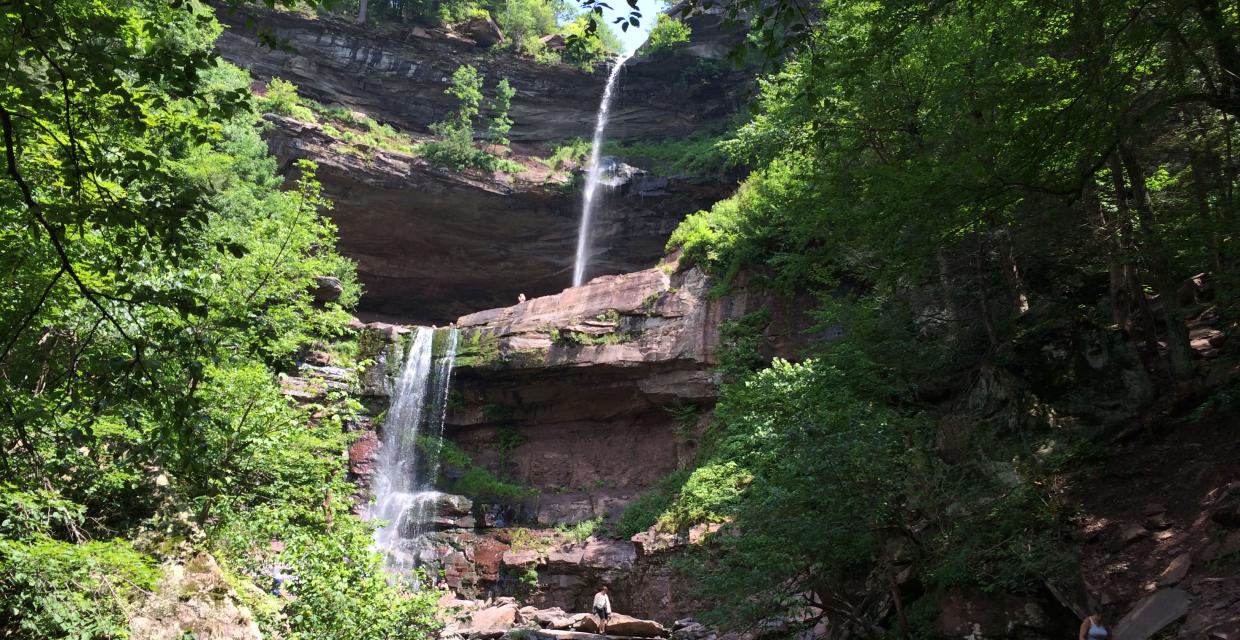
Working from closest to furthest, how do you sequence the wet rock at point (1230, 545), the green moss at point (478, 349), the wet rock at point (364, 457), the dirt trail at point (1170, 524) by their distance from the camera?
the dirt trail at point (1170, 524) → the wet rock at point (1230, 545) → the wet rock at point (364, 457) → the green moss at point (478, 349)

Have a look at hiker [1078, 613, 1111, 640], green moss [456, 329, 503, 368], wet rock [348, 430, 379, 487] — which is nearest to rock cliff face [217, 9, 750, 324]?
green moss [456, 329, 503, 368]

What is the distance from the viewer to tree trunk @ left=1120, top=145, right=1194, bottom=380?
8.17m

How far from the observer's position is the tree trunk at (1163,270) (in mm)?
8172

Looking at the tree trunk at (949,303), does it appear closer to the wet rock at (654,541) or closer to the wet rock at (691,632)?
the wet rock at (691,632)

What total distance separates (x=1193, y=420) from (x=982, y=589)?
10.5 feet

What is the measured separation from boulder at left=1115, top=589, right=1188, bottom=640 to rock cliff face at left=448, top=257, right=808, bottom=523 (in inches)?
525

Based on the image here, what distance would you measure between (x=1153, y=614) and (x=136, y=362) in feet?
25.1

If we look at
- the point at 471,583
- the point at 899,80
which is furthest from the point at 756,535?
the point at 471,583

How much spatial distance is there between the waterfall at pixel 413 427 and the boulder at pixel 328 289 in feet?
9.27

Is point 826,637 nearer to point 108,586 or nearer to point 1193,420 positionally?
point 1193,420

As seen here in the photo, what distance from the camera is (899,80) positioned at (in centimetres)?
1309

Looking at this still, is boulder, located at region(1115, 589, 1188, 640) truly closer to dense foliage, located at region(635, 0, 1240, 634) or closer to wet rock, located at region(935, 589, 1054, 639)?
dense foliage, located at region(635, 0, 1240, 634)

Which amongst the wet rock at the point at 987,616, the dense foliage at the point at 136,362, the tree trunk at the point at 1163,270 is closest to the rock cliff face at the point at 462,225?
the dense foliage at the point at 136,362

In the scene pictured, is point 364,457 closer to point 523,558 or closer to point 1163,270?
point 523,558
